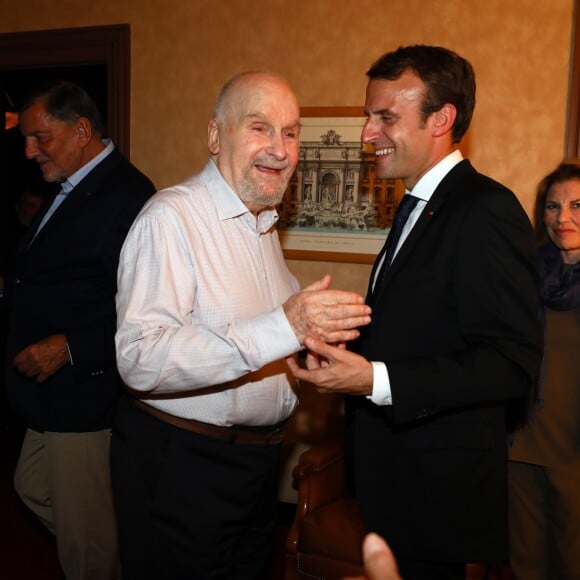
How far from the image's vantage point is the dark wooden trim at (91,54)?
4.05 metres

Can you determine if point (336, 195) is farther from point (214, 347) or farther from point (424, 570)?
point (424, 570)

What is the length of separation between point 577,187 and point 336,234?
1269 mm

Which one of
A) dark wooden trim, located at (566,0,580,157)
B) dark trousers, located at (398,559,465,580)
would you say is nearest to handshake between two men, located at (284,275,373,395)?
dark trousers, located at (398,559,465,580)

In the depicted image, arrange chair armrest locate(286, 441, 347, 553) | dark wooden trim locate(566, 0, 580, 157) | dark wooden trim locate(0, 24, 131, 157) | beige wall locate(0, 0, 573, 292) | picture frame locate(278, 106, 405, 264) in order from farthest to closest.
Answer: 1. dark wooden trim locate(0, 24, 131, 157)
2. picture frame locate(278, 106, 405, 264)
3. beige wall locate(0, 0, 573, 292)
4. dark wooden trim locate(566, 0, 580, 157)
5. chair armrest locate(286, 441, 347, 553)

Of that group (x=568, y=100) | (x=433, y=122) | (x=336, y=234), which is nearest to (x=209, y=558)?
(x=433, y=122)

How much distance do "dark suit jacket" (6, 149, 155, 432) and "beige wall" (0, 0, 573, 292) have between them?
54.2 inches

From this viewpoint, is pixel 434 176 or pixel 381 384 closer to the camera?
pixel 381 384

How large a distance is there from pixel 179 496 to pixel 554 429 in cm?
161

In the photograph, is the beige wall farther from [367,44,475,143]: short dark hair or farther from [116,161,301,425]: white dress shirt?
[116,161,301,425]: white dress shirt

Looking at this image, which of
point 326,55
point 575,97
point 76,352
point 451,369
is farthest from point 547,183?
point 76,352

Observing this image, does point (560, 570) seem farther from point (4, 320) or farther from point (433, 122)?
point (4, 320)

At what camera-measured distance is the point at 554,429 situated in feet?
9.18

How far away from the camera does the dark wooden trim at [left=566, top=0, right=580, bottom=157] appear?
10.4 feet

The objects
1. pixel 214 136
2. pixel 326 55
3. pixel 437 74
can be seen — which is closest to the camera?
pixel 437 74
